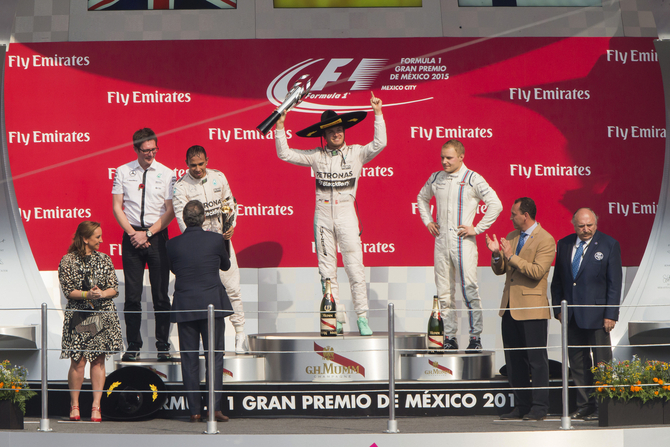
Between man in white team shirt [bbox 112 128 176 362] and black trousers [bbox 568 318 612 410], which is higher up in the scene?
man in white team shirt [bbox 112 128 176 362]

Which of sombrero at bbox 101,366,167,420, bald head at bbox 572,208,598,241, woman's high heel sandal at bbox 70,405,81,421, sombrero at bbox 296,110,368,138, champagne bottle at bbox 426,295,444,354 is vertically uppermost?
sombrero at bbox 296,110,368,138

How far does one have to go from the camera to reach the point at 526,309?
14.3ft

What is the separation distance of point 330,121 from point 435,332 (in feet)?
5.21

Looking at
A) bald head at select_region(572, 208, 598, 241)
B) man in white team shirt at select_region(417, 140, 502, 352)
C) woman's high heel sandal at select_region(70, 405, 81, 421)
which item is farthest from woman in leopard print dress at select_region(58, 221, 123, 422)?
bald head at select_region(572, 208, 598, 241)

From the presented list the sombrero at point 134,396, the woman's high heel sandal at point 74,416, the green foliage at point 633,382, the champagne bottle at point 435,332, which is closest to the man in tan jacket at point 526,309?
the green foliage at point 633,382

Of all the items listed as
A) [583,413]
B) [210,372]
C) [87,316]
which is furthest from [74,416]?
[583,413]

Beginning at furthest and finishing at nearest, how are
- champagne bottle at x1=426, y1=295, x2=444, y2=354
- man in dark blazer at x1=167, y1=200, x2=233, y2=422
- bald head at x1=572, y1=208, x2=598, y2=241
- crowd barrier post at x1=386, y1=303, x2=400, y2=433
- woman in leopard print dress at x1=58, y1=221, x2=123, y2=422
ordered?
champagne bottle at x1=426, y1=295, x2=444, y2=354 → bald head at x1=572, y1=208, x2=598, y2=241 → woman in leopard print dress at x1=58, y1=221, x2=123, y2=422 → man in dark blazer at x1=167, y1=200, x2=233, y2=422 → crowd barrier post at x1=386, y1=303, x2=400, y2=433

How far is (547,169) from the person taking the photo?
238 inches

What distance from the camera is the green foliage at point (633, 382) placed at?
4.03 m

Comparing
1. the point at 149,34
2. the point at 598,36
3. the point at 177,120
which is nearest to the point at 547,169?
the point at 598,36

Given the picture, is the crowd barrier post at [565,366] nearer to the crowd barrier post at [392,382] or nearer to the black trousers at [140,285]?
the crowd barrier post at [392,382]

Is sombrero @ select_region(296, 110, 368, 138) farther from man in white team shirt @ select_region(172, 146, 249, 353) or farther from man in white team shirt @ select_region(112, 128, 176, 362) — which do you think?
man in white team shirt @ select_region(112, 128, 176, 362)

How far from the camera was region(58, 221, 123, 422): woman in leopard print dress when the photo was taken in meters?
4.34

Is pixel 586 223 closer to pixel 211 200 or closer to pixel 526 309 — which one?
pixel 526 309
